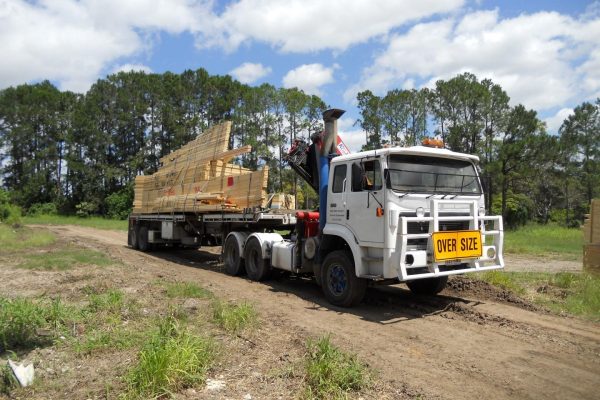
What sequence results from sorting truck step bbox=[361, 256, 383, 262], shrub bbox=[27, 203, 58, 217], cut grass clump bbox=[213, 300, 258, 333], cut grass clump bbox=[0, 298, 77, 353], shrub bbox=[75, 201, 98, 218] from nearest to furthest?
cut grass clump bbox=[0, 298, 77, 353]
cut grass clump bbox=[213, 300, 258, 333]
truck step bbox=[361, 256, 383, 262]
shrub bbox=[75, 201, 98, 218]
shrub bbox=[27, 203, 58, 217]

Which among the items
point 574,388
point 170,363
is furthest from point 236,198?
point 574,388

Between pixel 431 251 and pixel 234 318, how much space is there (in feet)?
10.3

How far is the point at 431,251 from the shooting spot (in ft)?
24.2

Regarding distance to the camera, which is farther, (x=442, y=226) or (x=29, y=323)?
(x=442, y=226)

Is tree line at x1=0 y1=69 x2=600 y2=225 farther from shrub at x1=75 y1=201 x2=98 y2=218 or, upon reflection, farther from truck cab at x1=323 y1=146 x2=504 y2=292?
truck cab at x1=323 y1=146 x2=504 y2=292

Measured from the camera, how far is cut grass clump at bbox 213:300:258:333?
638 centimetres

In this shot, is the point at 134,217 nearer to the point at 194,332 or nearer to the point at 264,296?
the point at 264,296

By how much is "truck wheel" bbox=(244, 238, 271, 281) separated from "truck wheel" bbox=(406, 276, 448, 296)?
10.8ft

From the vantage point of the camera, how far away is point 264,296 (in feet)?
30.3

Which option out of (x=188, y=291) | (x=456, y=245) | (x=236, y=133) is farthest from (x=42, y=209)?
(x=456, y=245)

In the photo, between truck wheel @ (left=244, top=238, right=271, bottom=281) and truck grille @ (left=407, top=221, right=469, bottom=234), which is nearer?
truck grille @ (left=407, top=221, right=469, bottom=234)

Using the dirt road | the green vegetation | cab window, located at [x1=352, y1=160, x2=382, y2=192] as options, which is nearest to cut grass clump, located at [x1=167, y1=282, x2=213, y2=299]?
the dirt road

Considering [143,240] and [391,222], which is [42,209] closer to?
[143,240]

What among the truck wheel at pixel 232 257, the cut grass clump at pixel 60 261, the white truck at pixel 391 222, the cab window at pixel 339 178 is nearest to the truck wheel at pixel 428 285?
the white truck at pixel 391 222
